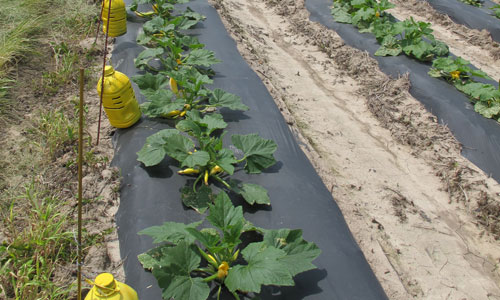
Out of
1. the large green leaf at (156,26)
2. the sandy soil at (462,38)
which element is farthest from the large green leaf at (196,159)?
the sandy soil at (462,38)

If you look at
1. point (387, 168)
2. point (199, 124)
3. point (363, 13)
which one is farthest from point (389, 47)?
point (199, 124)

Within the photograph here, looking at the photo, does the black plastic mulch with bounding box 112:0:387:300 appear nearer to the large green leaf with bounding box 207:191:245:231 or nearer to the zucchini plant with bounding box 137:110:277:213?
the zucchini plant with bounding box 137:110:277:213

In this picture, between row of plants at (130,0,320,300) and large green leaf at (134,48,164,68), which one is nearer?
row of plants at (130,0,320,300)

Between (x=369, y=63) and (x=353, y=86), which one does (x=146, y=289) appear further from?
(x=369, y=63)

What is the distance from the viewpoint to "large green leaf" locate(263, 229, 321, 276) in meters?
1.98

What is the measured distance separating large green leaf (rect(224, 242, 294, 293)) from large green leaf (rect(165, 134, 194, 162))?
0.87 metres

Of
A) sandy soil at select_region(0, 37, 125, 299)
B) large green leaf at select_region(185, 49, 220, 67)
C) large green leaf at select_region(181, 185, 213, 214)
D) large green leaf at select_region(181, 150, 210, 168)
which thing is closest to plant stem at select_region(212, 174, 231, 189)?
Answer: large green leaf at select_region(181, 185, 213, 214)

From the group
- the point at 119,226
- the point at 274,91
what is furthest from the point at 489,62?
the point at 119,226

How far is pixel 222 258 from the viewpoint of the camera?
2.09m

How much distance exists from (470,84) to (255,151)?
3.20 meters

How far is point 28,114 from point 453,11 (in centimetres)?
730

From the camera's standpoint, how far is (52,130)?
10.3ft

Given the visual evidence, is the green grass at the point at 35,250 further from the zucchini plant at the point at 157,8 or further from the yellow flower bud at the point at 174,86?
the zucchini plant at the point at 157,8

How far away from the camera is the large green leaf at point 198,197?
2.45 meters
